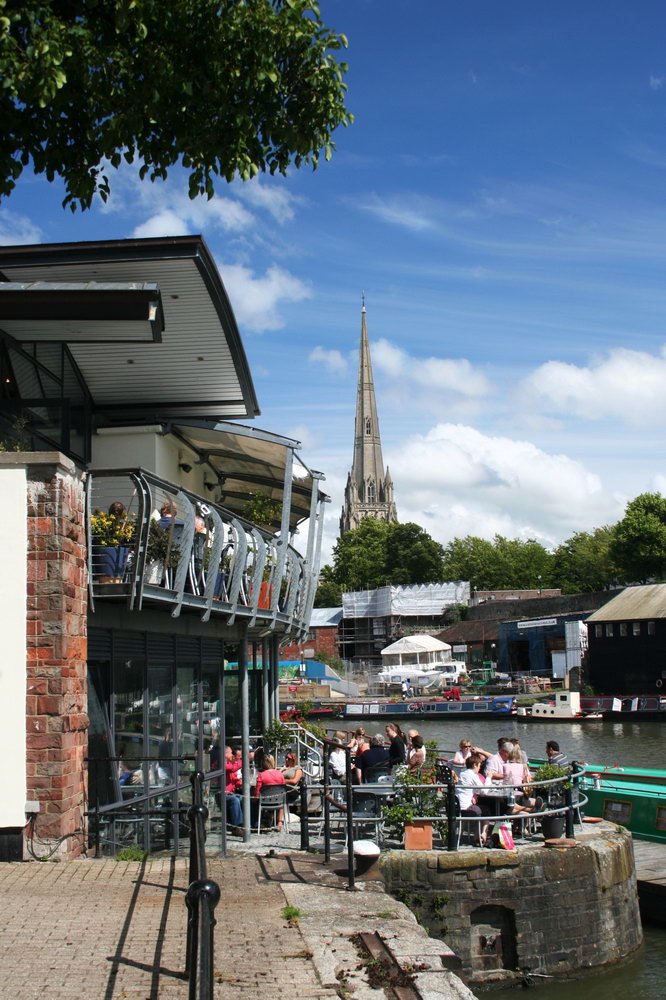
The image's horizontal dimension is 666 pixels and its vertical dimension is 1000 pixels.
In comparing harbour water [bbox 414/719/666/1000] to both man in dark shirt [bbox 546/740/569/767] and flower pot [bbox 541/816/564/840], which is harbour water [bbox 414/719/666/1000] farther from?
man in dark shirt [bbox 546/740/569/767]

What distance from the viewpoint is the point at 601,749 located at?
151 ft

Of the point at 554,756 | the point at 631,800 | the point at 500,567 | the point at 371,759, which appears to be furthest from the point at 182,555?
the point at 500,567

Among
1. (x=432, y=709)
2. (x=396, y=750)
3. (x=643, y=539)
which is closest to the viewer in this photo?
(x=396, y=750)

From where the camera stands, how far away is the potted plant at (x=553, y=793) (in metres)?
14.4

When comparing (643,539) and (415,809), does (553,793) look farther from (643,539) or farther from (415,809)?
(643,539)

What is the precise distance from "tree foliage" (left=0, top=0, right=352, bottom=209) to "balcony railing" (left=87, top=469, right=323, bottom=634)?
3.41 meters

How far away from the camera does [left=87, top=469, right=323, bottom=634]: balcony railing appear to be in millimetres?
11586

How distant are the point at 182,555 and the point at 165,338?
4339mm

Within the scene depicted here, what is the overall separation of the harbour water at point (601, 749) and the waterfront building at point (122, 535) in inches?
225

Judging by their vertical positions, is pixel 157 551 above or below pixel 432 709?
above

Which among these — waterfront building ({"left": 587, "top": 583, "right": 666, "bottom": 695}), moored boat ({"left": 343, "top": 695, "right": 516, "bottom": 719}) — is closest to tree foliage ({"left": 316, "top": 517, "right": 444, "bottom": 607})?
waterfront building ({"left": 587, "top": 583, "right": 666, "bottom": 695})

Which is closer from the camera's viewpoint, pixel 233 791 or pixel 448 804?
pixel 448 804

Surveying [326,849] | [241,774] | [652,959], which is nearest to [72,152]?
[326,849]

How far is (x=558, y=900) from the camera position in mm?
13859
